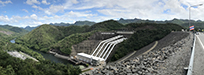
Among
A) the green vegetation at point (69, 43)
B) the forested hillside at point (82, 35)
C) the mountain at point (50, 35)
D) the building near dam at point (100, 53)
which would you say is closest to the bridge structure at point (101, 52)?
the building near dam at point (100, 53)

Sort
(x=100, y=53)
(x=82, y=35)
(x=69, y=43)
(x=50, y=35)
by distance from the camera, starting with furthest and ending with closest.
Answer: (x=50, y=35)
(x=82, y=35)
(x=69, y=43)
(x=100, y=53)

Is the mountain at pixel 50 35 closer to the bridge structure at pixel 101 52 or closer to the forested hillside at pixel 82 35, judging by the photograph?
the forested hillside at pixel 82 35

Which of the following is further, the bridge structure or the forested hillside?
the forested hillside

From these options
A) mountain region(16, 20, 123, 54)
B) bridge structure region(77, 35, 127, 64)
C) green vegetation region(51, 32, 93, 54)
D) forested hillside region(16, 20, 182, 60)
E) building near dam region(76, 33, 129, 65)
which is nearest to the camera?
building near dam region(76, 33, 129, 65)

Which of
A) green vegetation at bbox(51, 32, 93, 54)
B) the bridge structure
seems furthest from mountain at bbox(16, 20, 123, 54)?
the bridge structure

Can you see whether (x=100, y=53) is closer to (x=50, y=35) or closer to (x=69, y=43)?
(x=69, y=43)

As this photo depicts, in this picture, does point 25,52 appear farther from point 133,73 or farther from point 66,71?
point 133,73

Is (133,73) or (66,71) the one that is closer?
(133,73)

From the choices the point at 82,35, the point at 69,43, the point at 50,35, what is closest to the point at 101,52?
the point at 69,43

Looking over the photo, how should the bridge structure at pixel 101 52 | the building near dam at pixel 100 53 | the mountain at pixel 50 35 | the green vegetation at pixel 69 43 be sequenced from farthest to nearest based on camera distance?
the mountain at pixel 50 35 → the green vegetation at pixel 69 43 → the bridge structure at pixel 101 52 → the building near dam at pixel 100 53

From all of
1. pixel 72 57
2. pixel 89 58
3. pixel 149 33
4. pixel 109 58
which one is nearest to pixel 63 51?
pixel 72 57

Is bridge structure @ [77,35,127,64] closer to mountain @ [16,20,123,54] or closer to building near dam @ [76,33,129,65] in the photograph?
building near dam @ [76,33,129,65]
